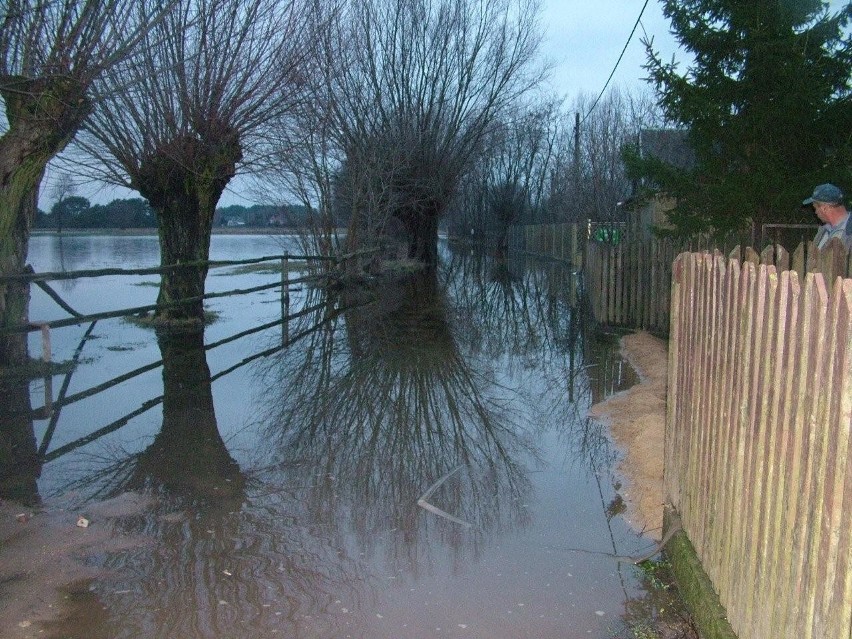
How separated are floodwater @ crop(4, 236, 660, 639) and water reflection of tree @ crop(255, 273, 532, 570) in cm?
3

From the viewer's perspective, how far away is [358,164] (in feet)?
84.3

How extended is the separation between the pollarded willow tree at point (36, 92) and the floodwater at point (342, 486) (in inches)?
67.2

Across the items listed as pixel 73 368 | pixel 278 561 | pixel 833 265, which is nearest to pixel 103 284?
pixel 73 368

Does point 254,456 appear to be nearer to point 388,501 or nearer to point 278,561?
point 388,501

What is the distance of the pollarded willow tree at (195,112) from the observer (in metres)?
13.5

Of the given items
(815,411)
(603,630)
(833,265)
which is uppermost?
(833,265)

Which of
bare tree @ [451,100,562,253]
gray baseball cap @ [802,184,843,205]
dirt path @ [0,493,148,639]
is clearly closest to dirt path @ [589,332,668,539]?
gray baseball cap @ [802,184,843,205]

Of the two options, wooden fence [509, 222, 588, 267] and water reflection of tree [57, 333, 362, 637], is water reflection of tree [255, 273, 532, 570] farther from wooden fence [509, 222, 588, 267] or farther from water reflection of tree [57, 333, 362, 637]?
wooden fence [509, 222, 588, 267]

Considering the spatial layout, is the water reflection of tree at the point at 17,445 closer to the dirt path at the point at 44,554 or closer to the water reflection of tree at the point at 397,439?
the dirt path at the point at 44,554

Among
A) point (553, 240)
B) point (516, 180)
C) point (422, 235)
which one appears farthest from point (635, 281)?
point (516, 180)

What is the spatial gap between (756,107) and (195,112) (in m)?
8.70

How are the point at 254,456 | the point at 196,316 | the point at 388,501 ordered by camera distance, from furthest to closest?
the point at 196,316 < the point at 254,456 < the point at 388,501

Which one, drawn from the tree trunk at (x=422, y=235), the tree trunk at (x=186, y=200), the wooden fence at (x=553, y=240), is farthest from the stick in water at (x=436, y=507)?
the tree trunk at (x=422, y=235)

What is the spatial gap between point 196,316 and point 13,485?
30.5ft
